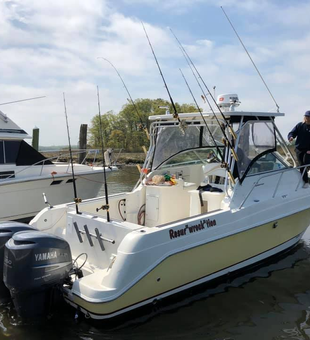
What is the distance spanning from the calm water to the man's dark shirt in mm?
2377

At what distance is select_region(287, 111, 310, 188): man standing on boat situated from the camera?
6.35 meters

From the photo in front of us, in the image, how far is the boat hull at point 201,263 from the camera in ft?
12.7

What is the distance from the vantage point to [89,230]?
4.62m

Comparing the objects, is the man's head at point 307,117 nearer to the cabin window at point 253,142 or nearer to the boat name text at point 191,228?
the cabin window at point 253,142

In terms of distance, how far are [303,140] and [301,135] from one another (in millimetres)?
97

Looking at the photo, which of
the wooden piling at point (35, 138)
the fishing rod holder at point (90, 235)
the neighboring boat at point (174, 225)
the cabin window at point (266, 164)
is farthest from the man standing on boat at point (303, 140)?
the wooden piling at point (35, 138)

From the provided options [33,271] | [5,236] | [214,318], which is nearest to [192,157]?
[214,318]

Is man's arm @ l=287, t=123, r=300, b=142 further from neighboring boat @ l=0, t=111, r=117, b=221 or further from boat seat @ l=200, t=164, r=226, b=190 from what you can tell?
neighboring boat @ l=0, t=111, r=117, b=221

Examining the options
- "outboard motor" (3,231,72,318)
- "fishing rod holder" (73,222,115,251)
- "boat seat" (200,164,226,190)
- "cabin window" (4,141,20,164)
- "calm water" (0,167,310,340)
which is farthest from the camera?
"cabin window" (4,141,20,164)

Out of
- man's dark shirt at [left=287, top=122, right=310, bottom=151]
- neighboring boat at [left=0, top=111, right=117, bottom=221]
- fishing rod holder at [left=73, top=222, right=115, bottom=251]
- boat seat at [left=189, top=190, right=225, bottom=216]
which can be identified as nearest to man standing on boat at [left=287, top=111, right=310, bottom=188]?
man's dark shirt at [left=287, top=122, right=310, bottom=151]

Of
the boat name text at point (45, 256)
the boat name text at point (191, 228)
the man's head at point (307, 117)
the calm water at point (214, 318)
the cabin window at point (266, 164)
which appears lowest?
the calm water at point (214, 318)

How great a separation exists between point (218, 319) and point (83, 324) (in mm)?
1549

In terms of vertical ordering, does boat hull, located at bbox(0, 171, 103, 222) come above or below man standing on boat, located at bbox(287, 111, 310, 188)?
below

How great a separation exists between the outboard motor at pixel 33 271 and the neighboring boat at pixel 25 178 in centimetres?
579
